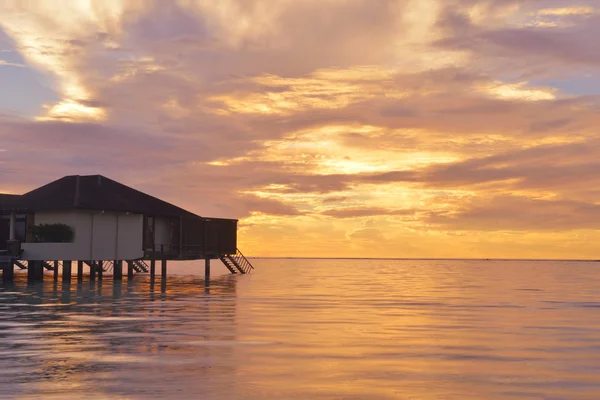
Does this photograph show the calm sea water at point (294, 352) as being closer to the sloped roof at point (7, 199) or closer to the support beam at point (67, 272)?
the support beam at point (67, 272)

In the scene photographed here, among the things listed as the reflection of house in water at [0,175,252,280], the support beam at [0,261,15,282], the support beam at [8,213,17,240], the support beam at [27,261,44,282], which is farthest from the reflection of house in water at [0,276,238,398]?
the support beam at [27,261,44,282]

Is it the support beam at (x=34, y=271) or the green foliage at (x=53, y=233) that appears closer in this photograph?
the green foliage at (x=53, y=233)

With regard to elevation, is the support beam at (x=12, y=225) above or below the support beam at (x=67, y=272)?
above

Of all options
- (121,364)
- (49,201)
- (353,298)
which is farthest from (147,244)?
(121,364)

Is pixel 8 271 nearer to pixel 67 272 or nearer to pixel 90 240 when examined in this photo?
pixel 67 272

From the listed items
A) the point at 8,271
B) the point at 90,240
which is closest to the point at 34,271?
the point at 8,271

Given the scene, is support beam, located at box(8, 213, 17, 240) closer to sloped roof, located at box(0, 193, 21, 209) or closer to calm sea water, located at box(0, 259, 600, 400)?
sloped roof, located at box(0, 193, 21, 209)

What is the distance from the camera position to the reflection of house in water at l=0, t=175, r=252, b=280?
165 ft

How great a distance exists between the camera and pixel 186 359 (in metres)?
16.1

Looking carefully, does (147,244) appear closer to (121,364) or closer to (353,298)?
(353,298)

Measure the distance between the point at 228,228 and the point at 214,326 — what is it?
41886mm

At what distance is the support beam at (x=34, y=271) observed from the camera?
53688mm

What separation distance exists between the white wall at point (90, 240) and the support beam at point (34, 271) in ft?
10.6

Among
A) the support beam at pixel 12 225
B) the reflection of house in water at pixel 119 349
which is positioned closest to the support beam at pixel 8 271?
the support beam at pixel 12 225
